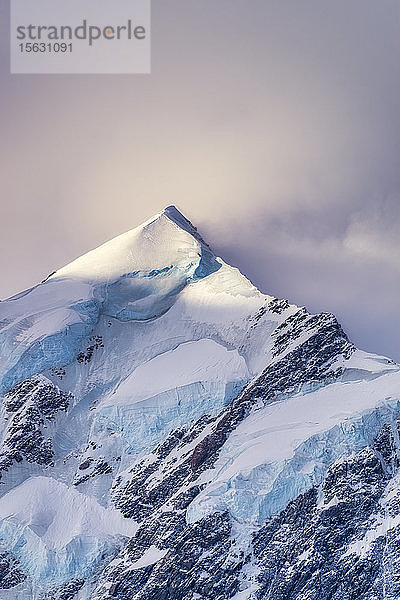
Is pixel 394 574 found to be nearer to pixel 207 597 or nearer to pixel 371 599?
pixel 371 599

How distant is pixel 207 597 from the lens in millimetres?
199625

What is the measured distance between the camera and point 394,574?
195 m

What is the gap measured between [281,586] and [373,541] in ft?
47.5

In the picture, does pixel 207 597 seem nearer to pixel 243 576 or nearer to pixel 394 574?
pixel 243 576

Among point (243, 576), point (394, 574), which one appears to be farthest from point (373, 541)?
point (243, 576)

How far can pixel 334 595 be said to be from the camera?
195875 mm

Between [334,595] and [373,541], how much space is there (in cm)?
951

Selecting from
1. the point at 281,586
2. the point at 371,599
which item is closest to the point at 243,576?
the point at 281,586

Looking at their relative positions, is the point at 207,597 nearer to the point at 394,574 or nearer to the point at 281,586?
the point at 281,586

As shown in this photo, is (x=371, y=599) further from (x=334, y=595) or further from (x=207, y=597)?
(x=207, y=597)

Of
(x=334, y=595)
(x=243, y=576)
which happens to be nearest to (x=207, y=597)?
(x=243, y=576)

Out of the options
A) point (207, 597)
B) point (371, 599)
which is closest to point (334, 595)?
point (371, 599)

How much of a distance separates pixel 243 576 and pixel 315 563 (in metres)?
10.4

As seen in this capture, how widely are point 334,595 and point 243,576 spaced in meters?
13.3
